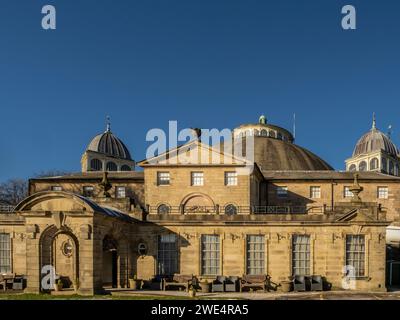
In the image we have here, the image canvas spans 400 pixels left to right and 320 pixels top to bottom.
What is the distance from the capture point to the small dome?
3743 inches

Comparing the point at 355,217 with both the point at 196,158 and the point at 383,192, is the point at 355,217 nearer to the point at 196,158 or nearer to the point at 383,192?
the point at 196,158

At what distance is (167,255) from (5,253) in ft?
33.7

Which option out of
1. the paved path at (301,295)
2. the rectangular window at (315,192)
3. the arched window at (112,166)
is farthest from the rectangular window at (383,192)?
the arched window at (112,166)

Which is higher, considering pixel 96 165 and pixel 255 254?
pixel 96 165

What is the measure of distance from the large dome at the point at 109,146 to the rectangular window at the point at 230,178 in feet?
167

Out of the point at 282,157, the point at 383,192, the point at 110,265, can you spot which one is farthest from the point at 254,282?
the point at 282,157

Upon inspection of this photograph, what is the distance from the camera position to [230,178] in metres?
41.6

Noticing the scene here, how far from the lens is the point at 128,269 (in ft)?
98.3

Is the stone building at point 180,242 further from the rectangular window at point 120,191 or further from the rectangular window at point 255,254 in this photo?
the rectangular window at point 120,191

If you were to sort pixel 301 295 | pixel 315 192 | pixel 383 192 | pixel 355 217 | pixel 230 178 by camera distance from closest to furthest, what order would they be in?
pixel 301 295 → pixel 355 217 → pixel 230 178 → pixel 383 192 → pixel 315 192

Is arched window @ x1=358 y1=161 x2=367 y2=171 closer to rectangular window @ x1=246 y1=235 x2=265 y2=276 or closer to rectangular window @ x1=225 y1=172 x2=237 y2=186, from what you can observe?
rectangular window @ x1=225 y1=172 x2=237 y2=186
